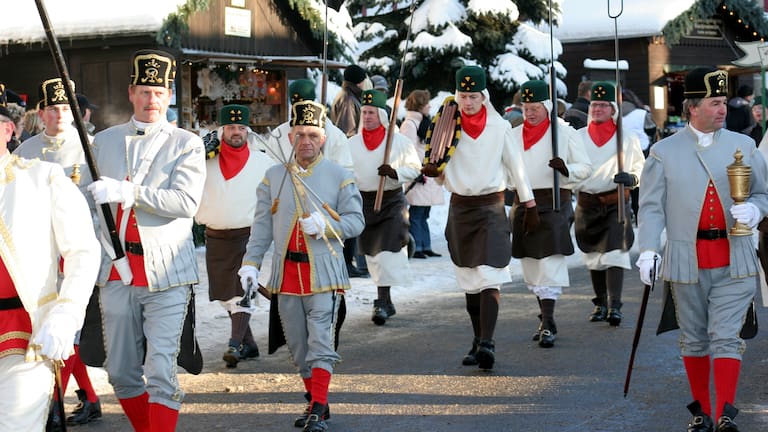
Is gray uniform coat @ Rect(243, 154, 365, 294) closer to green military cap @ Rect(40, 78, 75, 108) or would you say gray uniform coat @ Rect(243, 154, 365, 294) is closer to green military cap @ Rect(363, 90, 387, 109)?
green military cap @ Rect(40, 78, 75, 108)

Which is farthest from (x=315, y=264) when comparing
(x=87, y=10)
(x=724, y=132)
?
(x=87, y=10)

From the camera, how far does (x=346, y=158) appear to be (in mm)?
9844

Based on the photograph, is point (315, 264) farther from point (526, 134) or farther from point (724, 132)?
point (526, 134)

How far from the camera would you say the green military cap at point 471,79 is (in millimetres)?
8375

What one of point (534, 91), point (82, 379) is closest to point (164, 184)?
point (82, 379)

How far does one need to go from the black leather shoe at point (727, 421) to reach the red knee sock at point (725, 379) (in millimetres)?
26

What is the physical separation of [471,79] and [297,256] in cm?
236

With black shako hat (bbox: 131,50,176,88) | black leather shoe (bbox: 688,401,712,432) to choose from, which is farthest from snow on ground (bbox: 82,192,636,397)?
black leather shoe (bbox: 688,401,712,432)

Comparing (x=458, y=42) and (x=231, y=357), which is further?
(x=458, y=42)

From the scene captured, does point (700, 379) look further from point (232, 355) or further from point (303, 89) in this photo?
point (303, 89)

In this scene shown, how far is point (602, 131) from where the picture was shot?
10477mm

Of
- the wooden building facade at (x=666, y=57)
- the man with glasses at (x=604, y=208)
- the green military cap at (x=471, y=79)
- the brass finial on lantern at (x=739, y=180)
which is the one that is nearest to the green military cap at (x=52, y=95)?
the green military cap at (x=471, y=79)

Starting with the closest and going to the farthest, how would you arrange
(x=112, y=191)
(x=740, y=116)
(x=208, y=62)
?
(x=112, y=191) → (x=208, y=62) → (x=740, y=116)

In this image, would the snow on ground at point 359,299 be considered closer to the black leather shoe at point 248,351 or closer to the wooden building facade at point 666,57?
the black leather shoe at point 248,351
